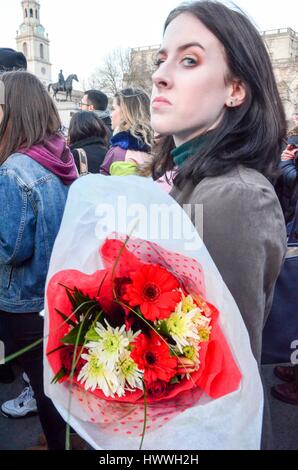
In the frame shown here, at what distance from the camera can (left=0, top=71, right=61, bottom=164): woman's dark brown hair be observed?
75.9 inches

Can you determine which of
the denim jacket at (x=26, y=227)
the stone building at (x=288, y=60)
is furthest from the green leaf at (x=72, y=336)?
the stone building at (x=288, y=60)

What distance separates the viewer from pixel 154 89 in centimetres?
112

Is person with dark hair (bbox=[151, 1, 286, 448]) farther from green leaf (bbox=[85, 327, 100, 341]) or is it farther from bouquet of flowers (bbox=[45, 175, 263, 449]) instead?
green leaf (bbox=[85, 327, 100, 341])

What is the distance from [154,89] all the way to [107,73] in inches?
1882

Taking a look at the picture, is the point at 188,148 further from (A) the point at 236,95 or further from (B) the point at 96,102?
(B) the point at 96,102

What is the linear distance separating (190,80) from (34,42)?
3115 inches

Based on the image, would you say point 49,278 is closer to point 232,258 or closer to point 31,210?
point 232,258

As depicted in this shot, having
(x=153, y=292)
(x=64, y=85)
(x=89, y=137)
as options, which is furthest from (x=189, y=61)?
(x=64, y=85)

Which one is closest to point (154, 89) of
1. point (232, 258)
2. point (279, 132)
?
point (279, 132)

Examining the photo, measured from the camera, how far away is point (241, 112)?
3.55ft

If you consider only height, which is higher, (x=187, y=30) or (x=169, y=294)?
(x=187, y=30)

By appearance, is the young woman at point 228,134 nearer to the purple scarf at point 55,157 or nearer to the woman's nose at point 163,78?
the woman's nose at point 163,78

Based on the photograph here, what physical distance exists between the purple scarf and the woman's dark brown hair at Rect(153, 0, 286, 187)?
1.00 metres

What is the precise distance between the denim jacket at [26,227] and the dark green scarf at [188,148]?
897 millimetres
